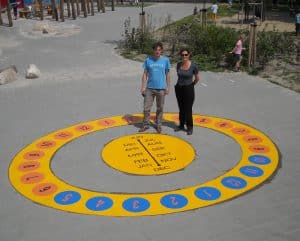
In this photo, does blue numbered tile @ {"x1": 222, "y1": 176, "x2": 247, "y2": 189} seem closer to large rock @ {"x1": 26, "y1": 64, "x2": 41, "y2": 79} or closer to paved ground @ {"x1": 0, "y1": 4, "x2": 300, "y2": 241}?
paved ground @ {"x1": 0, "y1": 4, "x2": 300, "y2": 241}

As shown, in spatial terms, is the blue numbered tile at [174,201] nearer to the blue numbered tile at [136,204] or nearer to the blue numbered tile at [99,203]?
the blue numbered tile at [136,204]

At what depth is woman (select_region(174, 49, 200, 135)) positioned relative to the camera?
7.74 meters

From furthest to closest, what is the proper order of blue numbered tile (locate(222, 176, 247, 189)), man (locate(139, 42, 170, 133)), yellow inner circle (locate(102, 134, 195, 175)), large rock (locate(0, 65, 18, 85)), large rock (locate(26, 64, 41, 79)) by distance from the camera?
large rock (locate(26, 64, 41, 79)), large rock (locate(0, 65, 18, 85)), man (locate(139, 42, 170, 133)), yellow inner circle (locate(102, 134, 195, 175)), blue numbered tile (locate(222, 176, 247, 189))

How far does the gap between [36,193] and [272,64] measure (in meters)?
9.33

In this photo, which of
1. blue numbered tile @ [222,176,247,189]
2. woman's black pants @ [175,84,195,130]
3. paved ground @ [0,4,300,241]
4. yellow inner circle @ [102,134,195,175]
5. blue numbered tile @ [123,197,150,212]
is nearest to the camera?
paved ground @ [0,4,300,241]

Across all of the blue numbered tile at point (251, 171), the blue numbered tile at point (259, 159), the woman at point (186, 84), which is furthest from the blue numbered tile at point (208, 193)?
the woman at point (186, 84)

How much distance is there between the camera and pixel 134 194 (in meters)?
5.96

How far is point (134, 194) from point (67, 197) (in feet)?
3.11

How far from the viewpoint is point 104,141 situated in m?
7.89

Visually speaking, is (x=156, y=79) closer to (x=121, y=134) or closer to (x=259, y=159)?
(x=121, y=134)

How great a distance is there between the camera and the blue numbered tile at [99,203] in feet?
18.5

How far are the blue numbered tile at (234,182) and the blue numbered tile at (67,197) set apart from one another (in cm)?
215

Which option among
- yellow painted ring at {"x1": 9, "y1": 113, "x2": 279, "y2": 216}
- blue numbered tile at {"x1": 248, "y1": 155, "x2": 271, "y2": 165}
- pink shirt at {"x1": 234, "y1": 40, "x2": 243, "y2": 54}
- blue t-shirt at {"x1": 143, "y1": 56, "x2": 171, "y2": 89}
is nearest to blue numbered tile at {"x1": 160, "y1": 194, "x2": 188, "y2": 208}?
yellow painted ring at {"x1": 9, "y1": 113, "x2": 279, "y2": 216}

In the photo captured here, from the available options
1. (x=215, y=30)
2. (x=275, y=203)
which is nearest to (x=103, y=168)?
(x=275, y=203)
